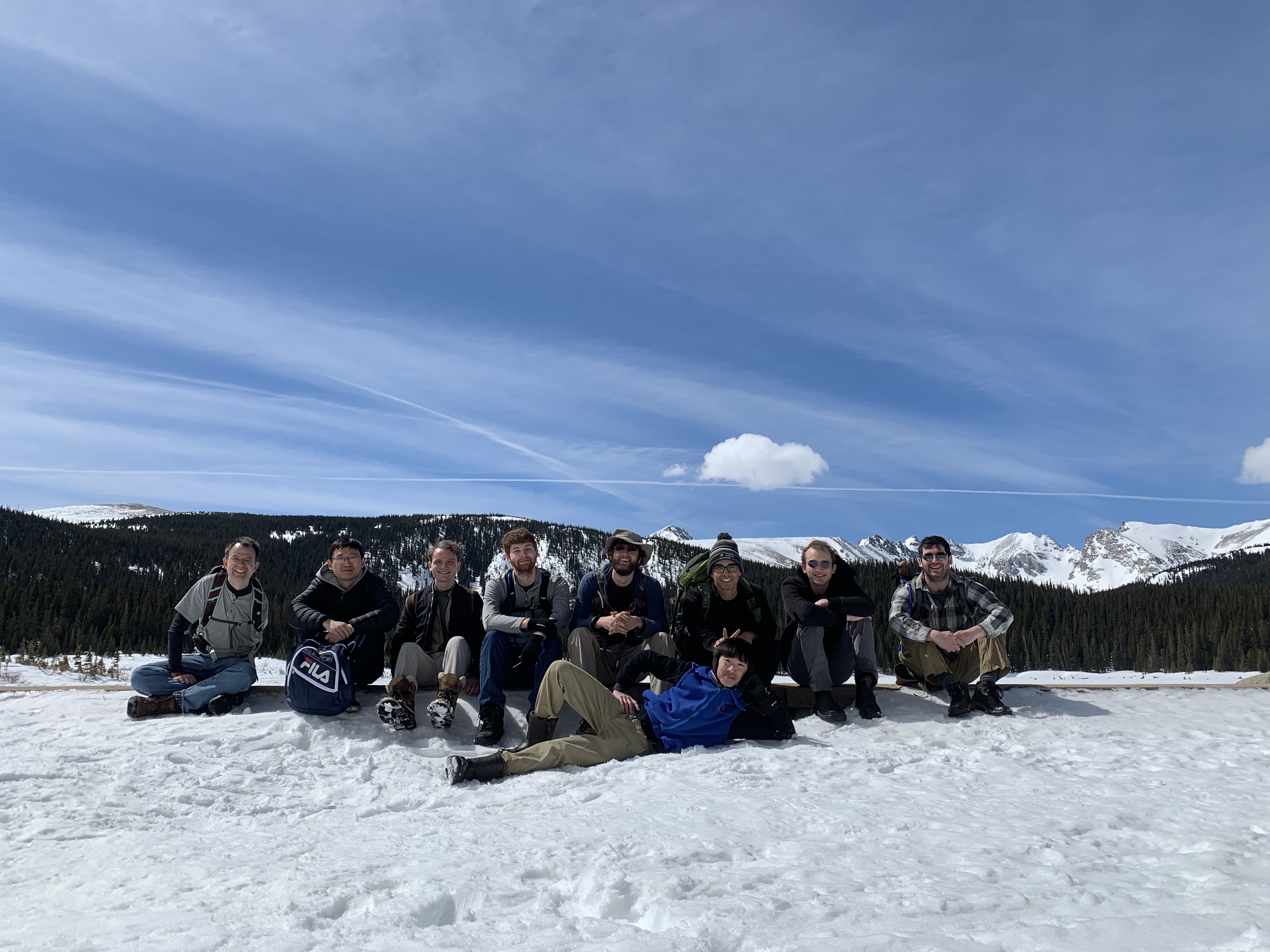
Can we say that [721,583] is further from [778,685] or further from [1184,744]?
[1184,744]

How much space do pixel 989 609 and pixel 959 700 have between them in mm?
947

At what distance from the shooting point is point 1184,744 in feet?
20.0

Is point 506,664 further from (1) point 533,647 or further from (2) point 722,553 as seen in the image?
(2) point 722,553

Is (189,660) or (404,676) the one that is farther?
(189,660)

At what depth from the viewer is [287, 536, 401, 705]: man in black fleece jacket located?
22.8ft

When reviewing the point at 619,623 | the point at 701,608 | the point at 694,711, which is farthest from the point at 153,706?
the point at 701,608

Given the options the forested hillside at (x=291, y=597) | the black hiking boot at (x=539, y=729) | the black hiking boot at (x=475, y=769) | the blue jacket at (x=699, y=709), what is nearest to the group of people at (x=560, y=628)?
the blue jacket at (x=699, y=709)

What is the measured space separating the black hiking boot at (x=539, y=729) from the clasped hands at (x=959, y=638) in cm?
378

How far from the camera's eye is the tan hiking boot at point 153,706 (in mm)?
6770

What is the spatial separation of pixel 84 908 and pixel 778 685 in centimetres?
590

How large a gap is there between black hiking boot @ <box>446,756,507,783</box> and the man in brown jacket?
3.98 ft

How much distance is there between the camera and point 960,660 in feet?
24.4

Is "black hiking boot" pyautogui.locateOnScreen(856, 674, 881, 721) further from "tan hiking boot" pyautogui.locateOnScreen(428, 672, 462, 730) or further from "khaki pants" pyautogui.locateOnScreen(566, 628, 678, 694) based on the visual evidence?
"tan hiking boot" pyautogui.locateOnScreen(428, 672, 462, 730)

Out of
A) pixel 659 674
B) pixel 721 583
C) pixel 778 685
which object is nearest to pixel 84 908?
pixel 659 674
